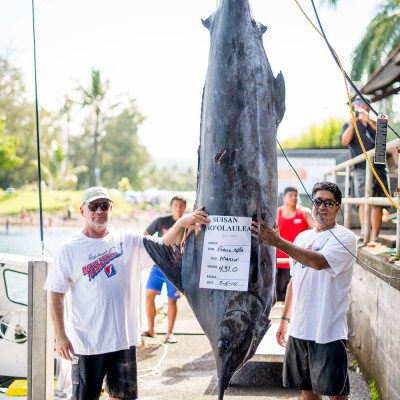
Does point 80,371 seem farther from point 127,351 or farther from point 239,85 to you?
point 239,85

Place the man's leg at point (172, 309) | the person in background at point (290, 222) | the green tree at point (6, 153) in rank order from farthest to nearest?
the green tree at point (6, 153)
the man's leg at point (172, 309)
the person in background at point (290, 222)

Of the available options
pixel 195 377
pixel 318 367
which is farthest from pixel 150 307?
pixel 318 367

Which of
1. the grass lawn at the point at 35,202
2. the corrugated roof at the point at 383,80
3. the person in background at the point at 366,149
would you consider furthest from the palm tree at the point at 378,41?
the grass lawn at the point at 35,202

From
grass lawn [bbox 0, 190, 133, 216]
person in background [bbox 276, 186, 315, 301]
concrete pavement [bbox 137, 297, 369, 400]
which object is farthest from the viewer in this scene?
grass lawn [bbox 0, 190, 133, 216]

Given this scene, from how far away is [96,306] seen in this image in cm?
279

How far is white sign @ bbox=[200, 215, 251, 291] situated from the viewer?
6.91ft

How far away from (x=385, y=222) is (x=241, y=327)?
5.28m

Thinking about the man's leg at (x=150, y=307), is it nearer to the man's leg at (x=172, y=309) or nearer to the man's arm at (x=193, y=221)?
the man's leg at (x=172, y=309)

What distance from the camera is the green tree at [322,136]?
129 feet

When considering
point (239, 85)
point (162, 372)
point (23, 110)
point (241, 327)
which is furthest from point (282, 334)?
point (23, 110)

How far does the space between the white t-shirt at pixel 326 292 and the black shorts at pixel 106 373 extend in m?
0.86

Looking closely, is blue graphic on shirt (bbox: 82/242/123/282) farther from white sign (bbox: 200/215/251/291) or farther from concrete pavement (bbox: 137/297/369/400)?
concrete pavement (bbox: 137/297/369/400)

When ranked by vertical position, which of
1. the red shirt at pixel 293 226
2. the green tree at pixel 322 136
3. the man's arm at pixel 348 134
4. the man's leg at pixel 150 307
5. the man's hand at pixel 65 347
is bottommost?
the man's leg at pixel 150 307

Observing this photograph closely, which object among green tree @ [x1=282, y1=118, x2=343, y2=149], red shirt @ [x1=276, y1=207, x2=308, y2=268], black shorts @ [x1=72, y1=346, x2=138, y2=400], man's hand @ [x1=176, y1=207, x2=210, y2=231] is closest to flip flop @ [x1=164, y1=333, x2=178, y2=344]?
red shirt @ [x1=276, y1=207, x2=308, y2=268]
